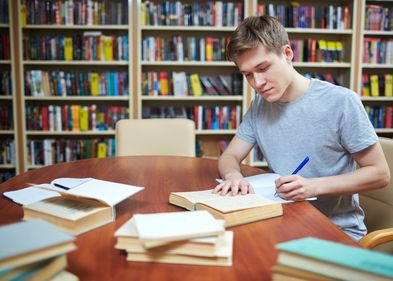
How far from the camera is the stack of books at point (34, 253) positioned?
58 cm

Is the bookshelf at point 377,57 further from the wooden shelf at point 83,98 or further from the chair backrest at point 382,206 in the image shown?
the chair backrest at point 382,206

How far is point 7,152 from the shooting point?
3.54 meters

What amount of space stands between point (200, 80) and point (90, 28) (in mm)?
1027

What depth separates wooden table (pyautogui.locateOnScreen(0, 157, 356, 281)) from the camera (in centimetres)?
70

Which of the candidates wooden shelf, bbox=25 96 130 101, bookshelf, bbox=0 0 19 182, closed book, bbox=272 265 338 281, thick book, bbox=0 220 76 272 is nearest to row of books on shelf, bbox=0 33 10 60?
bookshelf, bbox=0 0 19 182

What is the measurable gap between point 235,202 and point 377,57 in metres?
3.27

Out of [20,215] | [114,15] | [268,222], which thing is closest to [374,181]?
[268,222]

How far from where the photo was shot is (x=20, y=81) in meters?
3.42

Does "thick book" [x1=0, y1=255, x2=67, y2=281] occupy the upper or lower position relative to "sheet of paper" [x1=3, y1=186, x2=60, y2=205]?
upper

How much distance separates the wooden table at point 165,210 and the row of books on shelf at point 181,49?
6.89 feet

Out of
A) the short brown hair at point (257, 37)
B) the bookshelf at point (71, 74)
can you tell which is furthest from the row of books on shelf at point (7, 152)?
the short brown hair at point (257, 37)

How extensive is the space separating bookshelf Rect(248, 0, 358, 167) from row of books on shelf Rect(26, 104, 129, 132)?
50.5 inches

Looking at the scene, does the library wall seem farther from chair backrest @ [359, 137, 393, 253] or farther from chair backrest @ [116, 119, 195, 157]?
chair backrest @ [359, 137, 393, 253]

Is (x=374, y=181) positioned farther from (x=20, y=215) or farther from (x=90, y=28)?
(x=90, y=28)
